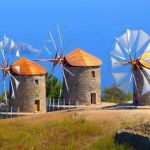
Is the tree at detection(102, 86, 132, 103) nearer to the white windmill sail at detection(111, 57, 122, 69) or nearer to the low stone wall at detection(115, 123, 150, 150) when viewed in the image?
the white windmill sail at detection(111, 57, 122, 69)

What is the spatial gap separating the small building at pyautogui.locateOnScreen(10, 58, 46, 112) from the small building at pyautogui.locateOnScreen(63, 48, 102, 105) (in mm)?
2158

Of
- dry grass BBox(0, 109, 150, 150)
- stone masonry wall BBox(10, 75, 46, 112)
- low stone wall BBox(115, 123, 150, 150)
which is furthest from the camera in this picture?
stone masonry wall BBox(10, 75, 46, 112)

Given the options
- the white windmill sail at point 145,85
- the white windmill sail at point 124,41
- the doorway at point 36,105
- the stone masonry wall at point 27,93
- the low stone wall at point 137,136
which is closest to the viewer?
the low stone wall at point 137,136

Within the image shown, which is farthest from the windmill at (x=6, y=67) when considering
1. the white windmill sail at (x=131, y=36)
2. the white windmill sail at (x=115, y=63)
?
the white windmill sail at (x=131, y=36)

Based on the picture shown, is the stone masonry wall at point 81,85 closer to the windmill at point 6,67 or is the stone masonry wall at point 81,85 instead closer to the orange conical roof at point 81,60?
the orange conical roof at point 81,60

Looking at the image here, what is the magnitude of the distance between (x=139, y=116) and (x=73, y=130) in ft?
13.6

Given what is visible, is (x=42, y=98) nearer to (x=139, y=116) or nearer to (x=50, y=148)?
(x=139, y=116)

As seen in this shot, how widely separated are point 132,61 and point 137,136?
50.6ft

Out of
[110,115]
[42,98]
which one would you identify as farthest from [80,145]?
[42,98]

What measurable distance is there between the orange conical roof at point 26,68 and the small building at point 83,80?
216 cm

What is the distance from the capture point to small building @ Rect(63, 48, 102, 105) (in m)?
44.9

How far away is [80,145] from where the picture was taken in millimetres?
27391

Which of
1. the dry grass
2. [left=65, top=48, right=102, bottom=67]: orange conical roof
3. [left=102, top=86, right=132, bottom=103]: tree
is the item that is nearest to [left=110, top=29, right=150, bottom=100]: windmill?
[left=65, top=48, right=102, bottom=67]: orange conical roof

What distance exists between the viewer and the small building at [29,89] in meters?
43.6
